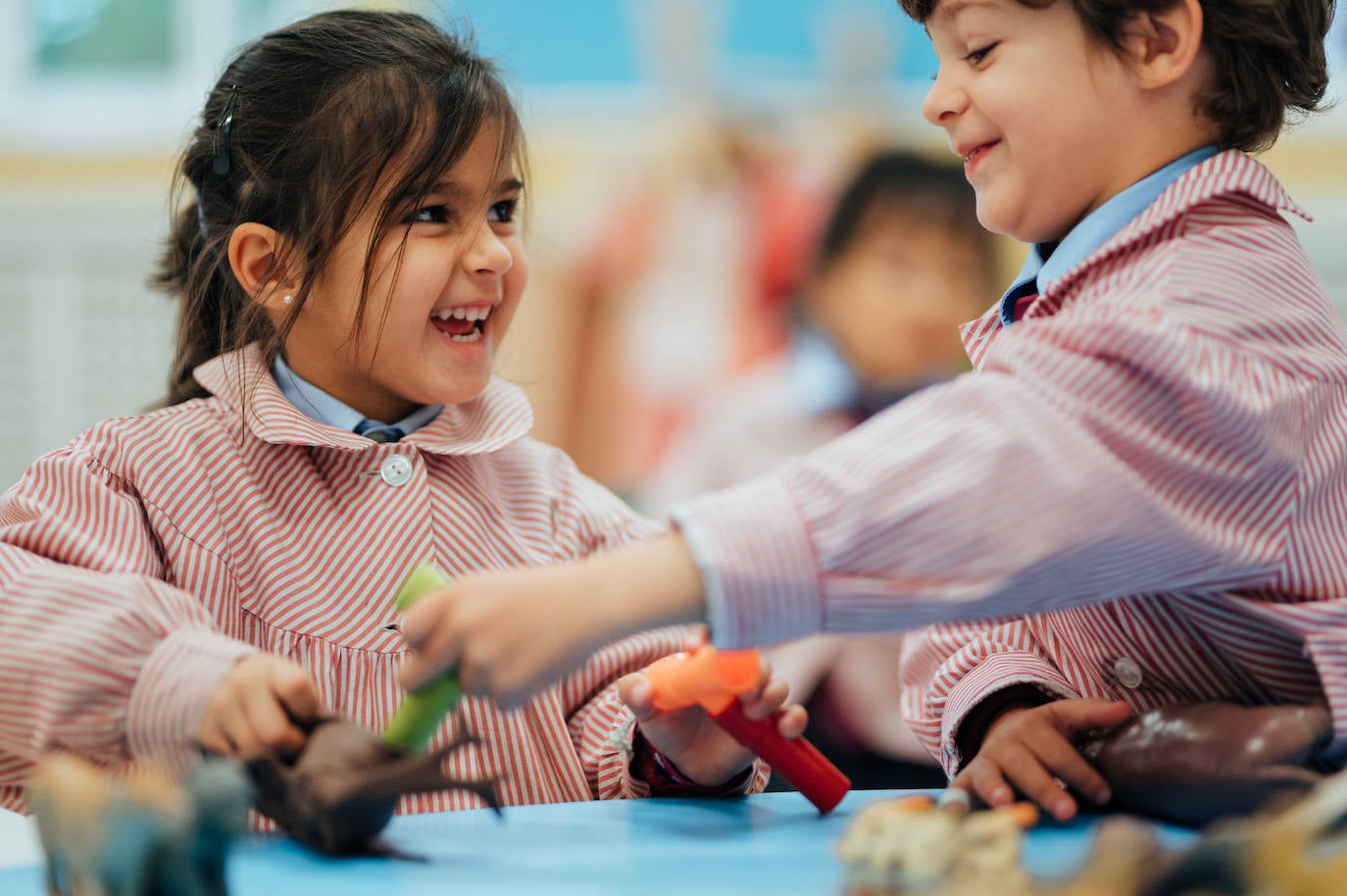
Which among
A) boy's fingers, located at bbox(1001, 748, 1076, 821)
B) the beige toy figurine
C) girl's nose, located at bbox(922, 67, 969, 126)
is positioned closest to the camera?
the beige toy figurine

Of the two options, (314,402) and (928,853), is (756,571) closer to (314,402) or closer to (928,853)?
(928,853)

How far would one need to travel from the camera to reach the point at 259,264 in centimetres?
95

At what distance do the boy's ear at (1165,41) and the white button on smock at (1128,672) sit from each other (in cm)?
30

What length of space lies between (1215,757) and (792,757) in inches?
8.1

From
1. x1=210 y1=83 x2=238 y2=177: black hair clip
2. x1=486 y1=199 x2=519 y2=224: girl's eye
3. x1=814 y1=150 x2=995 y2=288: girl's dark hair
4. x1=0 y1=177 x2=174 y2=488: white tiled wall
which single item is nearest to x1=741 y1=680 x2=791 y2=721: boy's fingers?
x1=486 y1=199 x2=519 y2=224: girl's eye

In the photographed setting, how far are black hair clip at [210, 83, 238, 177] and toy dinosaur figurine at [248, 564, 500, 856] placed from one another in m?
0.49

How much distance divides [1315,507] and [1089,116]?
9.1 inches

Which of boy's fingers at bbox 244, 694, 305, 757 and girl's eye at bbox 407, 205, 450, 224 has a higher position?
girl's eye at bbox 407, 205, 450, 224

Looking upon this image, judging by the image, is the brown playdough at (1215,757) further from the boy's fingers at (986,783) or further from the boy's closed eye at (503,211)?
the boy's closed eye at (503,211)

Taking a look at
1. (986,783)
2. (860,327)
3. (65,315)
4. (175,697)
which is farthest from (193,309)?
(65,315)

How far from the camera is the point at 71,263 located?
8.82ft

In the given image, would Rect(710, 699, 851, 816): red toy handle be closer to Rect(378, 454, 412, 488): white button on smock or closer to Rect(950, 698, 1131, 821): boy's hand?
Rect(950, 698, 1131, 821): boy's hand

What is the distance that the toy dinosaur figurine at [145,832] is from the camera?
0.43 meters

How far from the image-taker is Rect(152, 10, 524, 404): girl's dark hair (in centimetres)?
90
